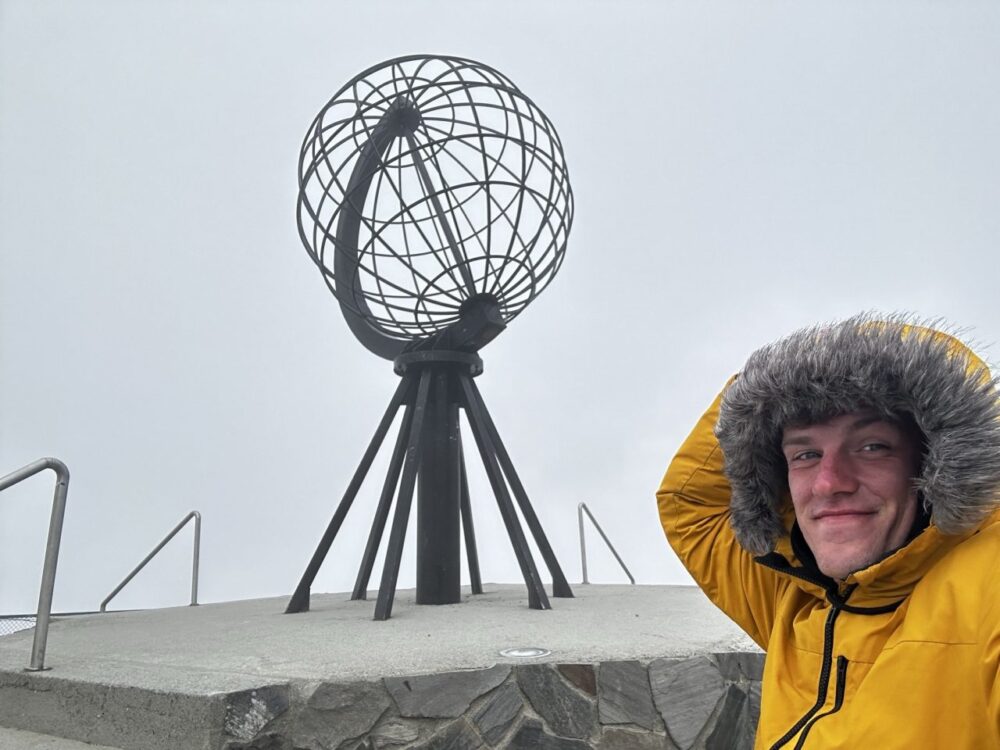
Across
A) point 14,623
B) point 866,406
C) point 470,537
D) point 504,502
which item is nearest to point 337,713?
point 866,406

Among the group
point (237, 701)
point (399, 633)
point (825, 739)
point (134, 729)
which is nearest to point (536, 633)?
point (399, 633)

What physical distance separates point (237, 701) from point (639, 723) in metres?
1.58

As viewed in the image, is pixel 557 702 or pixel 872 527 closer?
pixel 872 527

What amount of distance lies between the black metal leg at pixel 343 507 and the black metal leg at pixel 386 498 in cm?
13

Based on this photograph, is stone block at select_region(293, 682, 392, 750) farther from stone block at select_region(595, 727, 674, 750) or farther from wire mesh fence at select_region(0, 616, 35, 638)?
wire mesh fence at select_region(0, 616, 35, 638)

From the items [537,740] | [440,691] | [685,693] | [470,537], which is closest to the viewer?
[440,691]

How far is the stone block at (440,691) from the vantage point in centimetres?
292

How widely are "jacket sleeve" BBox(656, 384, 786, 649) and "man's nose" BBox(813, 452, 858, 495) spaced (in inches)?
13.2

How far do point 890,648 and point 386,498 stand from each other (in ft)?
15.0

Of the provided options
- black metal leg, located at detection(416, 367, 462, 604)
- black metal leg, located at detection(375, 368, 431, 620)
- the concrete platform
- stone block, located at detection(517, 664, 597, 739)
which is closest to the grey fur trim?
stone block, located at detection(517, 664, 597, 739)

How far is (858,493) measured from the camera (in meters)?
1.38

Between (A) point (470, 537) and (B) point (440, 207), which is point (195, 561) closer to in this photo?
(A) point (470, 537)

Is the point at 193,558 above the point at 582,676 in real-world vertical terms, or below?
above

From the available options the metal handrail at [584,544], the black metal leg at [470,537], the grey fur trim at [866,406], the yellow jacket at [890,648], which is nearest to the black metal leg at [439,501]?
the black metal leg at [470,537]
